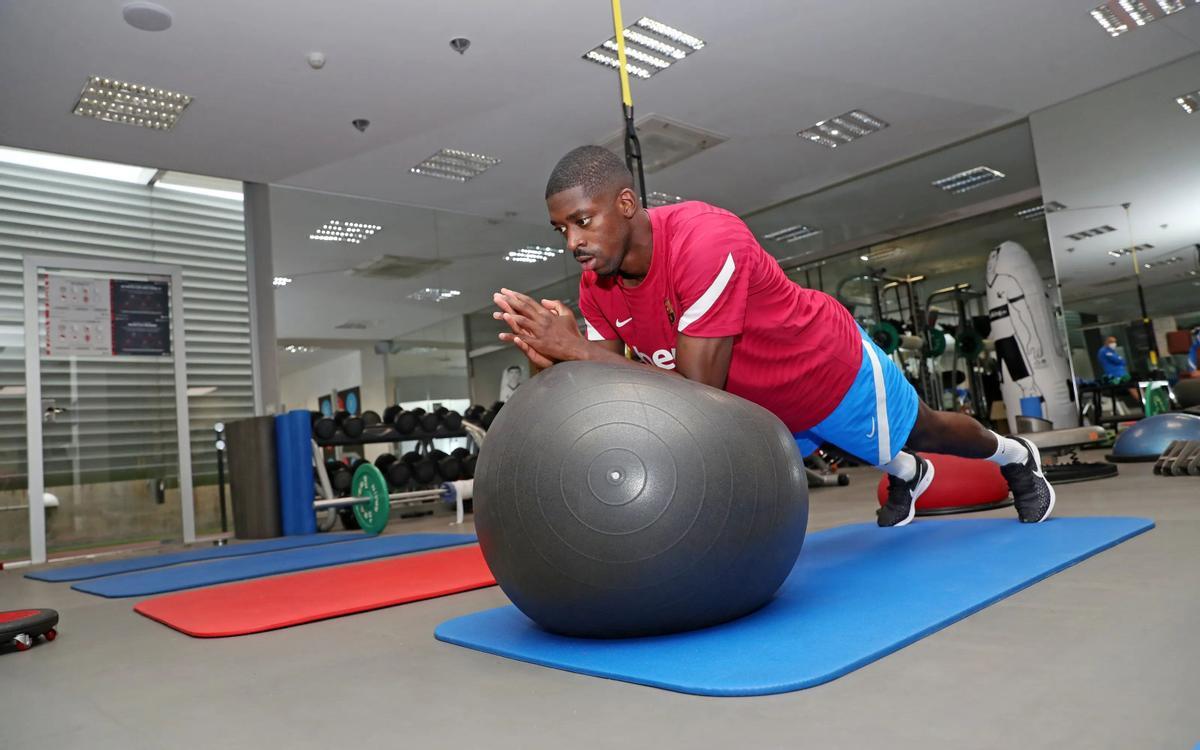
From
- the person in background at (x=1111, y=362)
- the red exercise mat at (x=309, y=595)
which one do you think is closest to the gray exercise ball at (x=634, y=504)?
the red exercise mat at (x=309, y=595)

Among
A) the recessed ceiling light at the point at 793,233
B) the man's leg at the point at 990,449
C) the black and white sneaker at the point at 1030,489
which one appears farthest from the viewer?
the recessed ceiling light at the point at 793,233

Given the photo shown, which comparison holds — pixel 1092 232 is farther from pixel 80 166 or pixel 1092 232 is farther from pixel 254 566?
pixel 80 166

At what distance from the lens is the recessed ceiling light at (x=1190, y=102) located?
6.29m

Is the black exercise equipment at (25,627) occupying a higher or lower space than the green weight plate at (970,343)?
lower

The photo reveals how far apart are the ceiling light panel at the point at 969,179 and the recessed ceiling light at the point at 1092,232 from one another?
1.05 m

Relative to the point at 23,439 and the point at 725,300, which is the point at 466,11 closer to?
the point at 725,300

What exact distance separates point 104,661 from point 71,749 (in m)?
0.72

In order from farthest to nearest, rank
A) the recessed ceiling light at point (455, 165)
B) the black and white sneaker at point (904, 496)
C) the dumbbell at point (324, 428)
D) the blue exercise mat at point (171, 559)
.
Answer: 1. the recessed ceiling light at point (455, 165)
2. the dumbbell at point (324, 428)
3. the blue exercise mat at point (171, 559)
4. the black and white sneaker at point (904, 496)

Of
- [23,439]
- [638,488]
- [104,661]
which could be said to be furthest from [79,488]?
[638,488]

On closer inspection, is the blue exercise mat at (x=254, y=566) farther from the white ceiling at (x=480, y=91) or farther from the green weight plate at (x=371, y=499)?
the white ceiling at (x=480, y=91)

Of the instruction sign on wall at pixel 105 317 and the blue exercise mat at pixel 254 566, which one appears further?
the instruction sign on wall at pixel 105 317

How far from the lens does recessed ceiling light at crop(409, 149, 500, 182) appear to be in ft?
22.6

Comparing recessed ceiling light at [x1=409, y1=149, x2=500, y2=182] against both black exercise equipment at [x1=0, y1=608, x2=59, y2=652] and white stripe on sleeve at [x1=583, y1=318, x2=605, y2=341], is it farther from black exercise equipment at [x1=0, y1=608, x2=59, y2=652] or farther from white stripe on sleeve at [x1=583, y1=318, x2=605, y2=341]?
black exercise equipment at [x1=0, y1=608, x2=59, y2=652]

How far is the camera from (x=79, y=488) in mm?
5812
